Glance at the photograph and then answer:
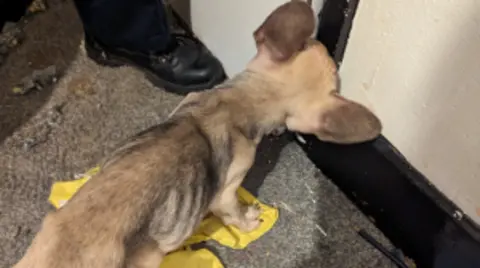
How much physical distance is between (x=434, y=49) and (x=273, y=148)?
0.64m

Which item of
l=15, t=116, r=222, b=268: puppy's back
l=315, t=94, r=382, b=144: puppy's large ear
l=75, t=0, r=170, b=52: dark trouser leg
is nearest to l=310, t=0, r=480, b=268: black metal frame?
l=315, t=94, r=382, b=144: puppy's large ear

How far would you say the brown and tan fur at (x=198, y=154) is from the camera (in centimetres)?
114

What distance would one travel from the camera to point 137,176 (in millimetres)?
1205

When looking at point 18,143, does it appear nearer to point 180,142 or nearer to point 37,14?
point 37,14

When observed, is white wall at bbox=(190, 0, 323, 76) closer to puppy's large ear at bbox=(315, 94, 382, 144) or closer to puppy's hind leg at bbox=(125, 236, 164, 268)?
puppy's large ear at bbox=(315, 94, 382, 144)

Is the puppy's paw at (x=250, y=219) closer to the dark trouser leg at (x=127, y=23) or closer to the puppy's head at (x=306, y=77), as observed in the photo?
the puppy's head at (x=306, y=77)

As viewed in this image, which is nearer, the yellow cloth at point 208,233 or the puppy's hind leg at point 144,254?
the puppy's hind leg at point 144,254

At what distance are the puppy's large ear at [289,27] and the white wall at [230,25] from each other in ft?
0.48

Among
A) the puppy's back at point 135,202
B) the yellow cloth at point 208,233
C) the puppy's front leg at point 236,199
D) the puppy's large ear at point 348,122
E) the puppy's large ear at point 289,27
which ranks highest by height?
the puppy's large ear at point 289,27

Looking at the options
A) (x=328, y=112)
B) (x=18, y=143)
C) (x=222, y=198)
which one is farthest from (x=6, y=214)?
(x=328, y=112)

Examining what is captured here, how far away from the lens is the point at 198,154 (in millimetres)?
1293

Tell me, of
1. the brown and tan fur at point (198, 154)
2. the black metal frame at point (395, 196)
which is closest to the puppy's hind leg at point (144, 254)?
the brown and tan fur at point (198, 154)

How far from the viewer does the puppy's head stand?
4.19ft

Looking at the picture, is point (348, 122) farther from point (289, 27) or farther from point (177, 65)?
point (177, 65)
